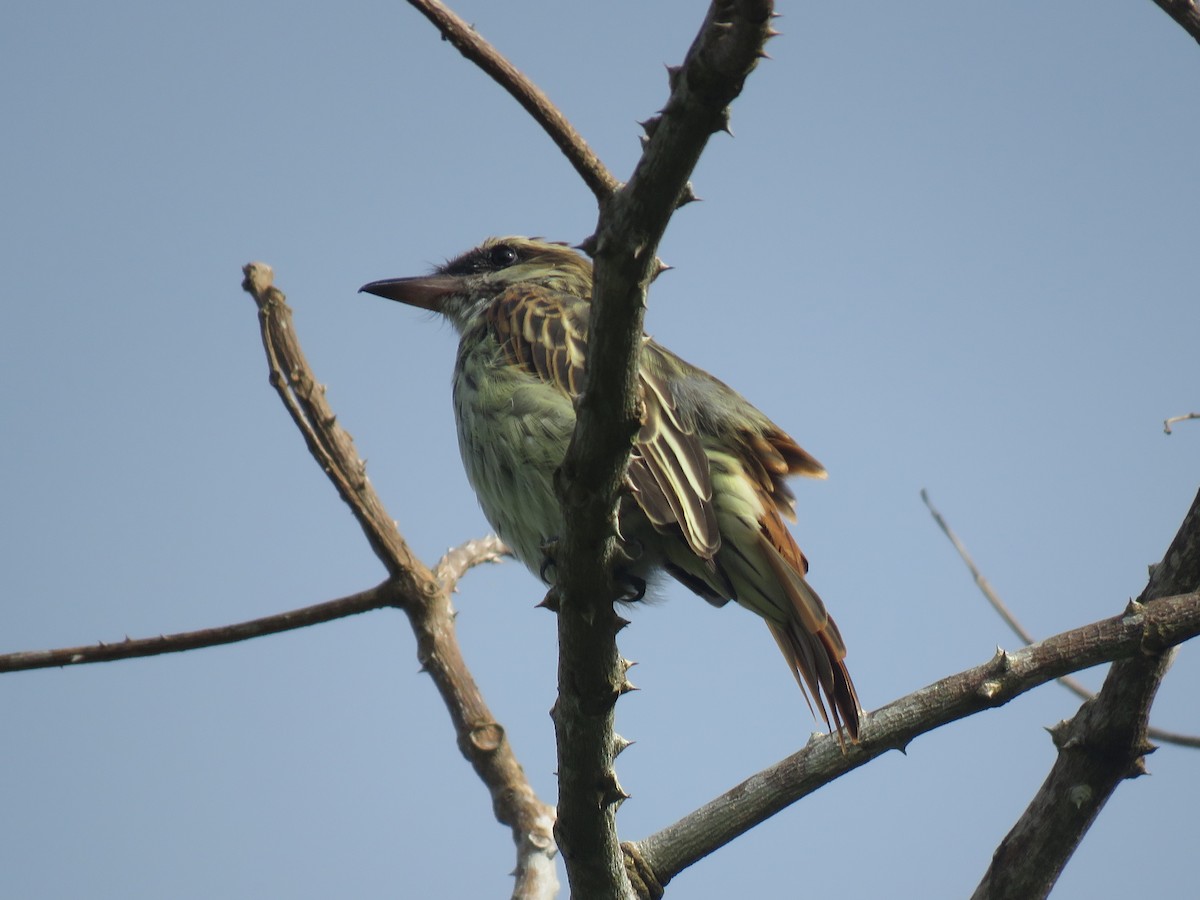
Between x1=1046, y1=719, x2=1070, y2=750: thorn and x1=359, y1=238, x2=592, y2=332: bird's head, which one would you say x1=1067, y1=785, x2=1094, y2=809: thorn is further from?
x1=359, y1=238, x2=592, y2=332: bird's head

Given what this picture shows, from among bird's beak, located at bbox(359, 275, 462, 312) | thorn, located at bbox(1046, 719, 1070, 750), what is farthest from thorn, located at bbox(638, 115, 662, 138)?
bird's beak, located at bbox(359, 275, 462, 312)

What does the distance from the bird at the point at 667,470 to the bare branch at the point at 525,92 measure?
134 centimetres

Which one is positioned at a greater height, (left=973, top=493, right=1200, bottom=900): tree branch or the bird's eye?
the bird's eye

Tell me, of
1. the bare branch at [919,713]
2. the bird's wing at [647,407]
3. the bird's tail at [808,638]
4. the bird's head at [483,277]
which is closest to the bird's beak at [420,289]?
the bird's head at [483,277]

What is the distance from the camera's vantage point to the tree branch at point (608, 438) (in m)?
2.38

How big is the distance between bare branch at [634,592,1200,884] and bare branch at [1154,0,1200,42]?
5.31 feet

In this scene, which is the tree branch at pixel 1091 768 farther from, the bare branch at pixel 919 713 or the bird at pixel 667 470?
the bird at pixel 667 470

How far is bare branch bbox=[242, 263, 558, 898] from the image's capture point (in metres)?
5.34

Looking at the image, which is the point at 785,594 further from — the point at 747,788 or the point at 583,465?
the point at 583,465

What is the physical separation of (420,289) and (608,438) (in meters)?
3.87

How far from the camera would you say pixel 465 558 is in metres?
6.22

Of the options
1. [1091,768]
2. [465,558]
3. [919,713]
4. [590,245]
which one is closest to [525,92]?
[590,245]

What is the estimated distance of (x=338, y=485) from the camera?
5371 mm

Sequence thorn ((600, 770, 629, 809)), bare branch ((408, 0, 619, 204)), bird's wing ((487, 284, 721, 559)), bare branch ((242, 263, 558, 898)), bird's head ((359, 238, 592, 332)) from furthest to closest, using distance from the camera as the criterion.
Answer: bird's head ((359, 238, 592, 332))
bare branch ((242, 263, 558, 898))
bird's wing ((487, 284, 721, 559))
thorn ((600, 770, 629, 809))
bare branch ((408, 0, 619, 204))
